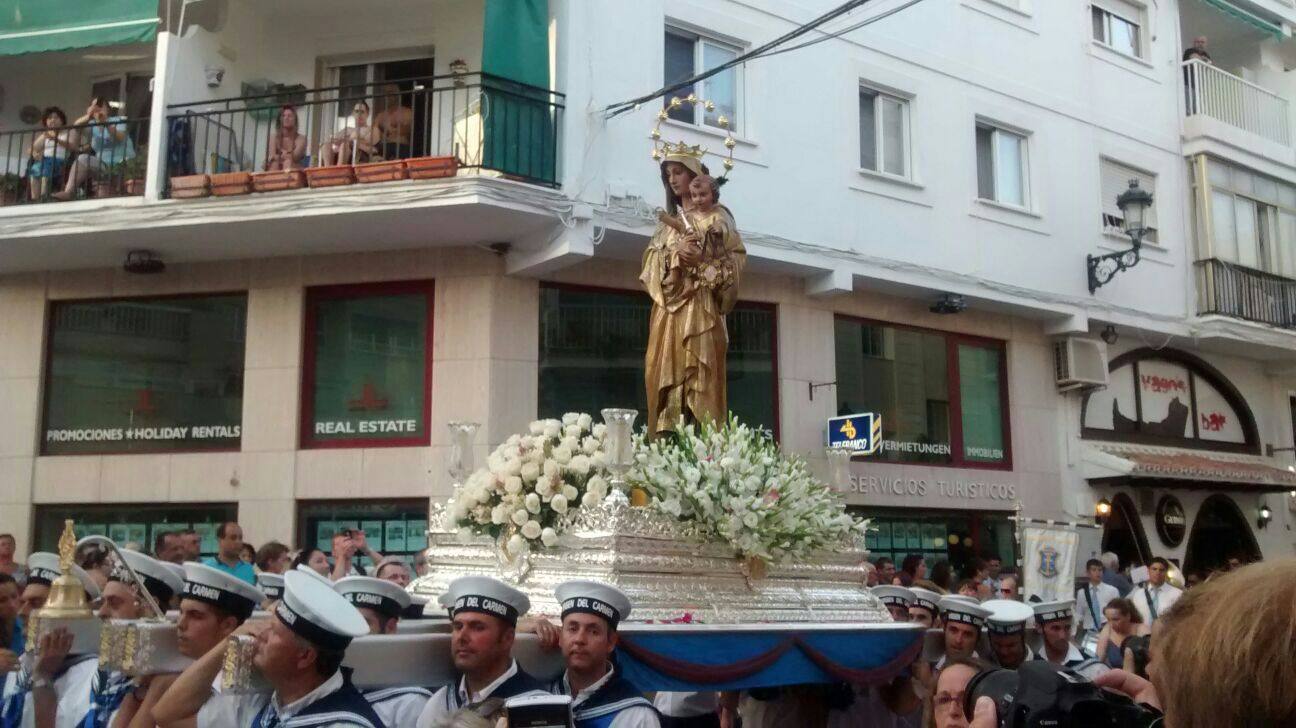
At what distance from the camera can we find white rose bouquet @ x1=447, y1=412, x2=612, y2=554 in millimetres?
5887

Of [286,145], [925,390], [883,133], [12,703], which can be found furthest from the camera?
[925,390]

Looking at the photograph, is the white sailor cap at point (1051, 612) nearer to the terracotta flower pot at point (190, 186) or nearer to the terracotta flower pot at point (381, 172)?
→ the terracotta flower pot at point (381, 172)

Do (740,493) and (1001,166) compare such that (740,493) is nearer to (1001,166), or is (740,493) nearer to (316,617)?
(316,617)

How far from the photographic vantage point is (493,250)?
12961mm

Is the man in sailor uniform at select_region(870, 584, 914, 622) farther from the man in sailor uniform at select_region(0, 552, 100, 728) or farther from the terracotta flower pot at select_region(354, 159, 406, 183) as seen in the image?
the terracotta flower pot at select_region(354, 159, 406, 183)

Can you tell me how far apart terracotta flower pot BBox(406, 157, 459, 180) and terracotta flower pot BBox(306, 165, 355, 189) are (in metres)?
0.62

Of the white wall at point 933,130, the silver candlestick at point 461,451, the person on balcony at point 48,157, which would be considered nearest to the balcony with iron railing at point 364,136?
the white wall at point 933,130

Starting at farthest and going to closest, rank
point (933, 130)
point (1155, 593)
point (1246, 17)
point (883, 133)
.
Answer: point (1246, 17)
point (933, 130)
point (883, 133)
point (1155, 593)

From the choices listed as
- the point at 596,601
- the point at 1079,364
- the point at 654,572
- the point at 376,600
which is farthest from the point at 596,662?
the point at 1079,364

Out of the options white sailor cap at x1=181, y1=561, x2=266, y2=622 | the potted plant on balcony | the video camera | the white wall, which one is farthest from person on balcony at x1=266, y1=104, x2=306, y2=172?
the video camera

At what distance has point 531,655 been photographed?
4.80 m

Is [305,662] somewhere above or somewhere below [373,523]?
below

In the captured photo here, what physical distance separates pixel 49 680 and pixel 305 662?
6.55 ft

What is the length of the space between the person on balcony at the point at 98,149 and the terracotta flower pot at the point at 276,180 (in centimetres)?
199
